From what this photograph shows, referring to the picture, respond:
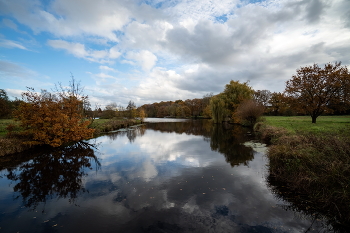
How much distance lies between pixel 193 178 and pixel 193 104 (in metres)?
90.1

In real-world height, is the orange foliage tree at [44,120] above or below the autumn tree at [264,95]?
below

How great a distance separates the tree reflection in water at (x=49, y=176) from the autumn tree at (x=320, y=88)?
21.6 metres

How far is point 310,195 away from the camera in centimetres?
577

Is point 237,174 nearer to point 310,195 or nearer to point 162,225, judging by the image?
point 310,195

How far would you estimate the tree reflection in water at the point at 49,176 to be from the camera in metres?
6.61

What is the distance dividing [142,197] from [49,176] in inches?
218

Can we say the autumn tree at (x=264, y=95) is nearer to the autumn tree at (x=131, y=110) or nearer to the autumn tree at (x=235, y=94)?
the autumn tree at (x=235, y=94)

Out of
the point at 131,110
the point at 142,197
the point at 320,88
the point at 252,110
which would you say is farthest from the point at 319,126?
the point at 131,110

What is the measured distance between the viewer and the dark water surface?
15.6 ft

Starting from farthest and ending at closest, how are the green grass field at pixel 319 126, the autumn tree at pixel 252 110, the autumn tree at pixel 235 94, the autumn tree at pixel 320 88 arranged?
the autumn tree at pixel 235 94 < the autumn tree at pixel 252 110 < the autumn tree at pixel 320 88 < the green grass field at pixel 319 126

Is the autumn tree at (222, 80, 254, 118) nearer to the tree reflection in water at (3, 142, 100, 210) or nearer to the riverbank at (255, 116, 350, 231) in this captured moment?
the riverbank at (255, 116, 350, 231)

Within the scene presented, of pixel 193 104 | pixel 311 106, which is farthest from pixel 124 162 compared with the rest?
pixel 193 104

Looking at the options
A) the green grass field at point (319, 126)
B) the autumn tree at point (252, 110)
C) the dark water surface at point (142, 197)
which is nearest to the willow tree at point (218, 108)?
the autumn tree at point (252, 110)

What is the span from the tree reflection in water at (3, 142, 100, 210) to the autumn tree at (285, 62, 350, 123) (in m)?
21.6
